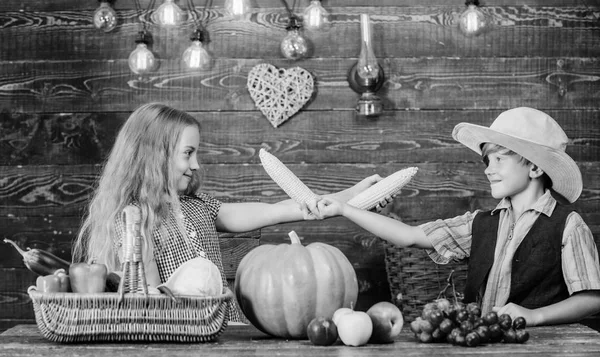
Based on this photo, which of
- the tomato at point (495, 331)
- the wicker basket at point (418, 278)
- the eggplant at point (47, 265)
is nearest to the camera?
the tomato at point (495, 331)

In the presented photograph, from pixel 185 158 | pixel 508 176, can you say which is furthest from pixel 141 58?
pixel 508 176

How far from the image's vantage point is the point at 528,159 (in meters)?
2.69

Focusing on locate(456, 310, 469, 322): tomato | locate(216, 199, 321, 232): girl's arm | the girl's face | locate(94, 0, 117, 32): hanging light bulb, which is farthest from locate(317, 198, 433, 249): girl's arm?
locate(94, 0, 117, 32): hanging light bulb

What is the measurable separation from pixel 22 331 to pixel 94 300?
39 cm

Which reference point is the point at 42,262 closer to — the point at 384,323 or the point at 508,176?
the point at 384,323

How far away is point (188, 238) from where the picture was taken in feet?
9.14

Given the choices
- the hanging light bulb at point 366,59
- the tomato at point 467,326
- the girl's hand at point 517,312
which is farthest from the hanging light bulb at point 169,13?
the tomato at point 467,326

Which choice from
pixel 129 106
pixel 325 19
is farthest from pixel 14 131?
pixel 325 19

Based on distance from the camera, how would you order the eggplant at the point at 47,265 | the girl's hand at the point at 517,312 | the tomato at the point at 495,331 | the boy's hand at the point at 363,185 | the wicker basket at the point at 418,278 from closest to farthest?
the tomato at the point at 495,331 < the eggplant at the point at 47,265 < the girl's hand at the point at 517,312 < the boy's hand at the point at 363,185 < the wicker basket at the point at 418,278

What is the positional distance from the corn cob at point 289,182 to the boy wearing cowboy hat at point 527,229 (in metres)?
0.11

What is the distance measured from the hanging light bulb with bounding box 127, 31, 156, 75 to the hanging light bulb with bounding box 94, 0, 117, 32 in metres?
0.15

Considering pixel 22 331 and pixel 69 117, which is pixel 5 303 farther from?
pixel 22 331

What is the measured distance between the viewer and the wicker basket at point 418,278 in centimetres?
354

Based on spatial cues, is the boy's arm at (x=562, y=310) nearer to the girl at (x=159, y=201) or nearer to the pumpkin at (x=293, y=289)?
the pumpkin at (x=293, y=289)
